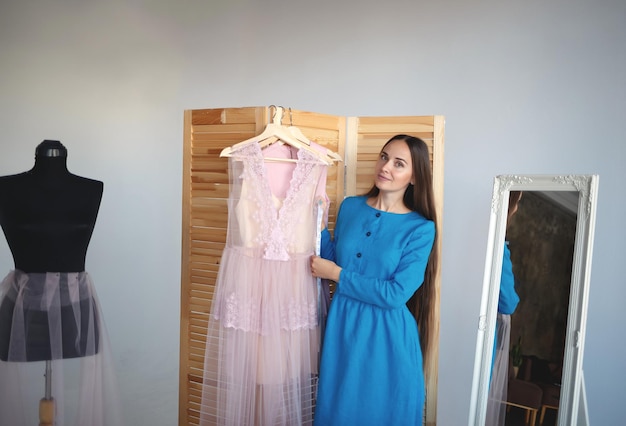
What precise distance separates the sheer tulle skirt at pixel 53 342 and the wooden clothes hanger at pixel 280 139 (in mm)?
877

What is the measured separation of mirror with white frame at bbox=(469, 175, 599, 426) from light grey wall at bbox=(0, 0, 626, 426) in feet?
2.29

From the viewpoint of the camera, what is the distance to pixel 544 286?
235 centimetres

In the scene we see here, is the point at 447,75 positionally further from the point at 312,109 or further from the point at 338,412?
the point at 338,412

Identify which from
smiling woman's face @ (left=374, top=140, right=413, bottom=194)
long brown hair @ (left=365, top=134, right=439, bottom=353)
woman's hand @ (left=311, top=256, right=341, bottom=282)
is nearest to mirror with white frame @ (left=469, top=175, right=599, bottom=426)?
long brown hair @ (left=365, top=134, right=439, bottom=353)

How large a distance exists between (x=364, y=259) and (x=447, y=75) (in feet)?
4.60

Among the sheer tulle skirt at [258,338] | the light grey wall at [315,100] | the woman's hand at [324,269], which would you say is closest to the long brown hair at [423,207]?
the woman's hand at [324,269]

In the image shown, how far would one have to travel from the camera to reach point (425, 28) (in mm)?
3293

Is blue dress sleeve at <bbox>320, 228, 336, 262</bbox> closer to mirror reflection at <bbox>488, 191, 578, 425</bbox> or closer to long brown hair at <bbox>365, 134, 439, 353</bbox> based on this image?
long brown hair at <bbox>365, 134, 439, 353</bbox>

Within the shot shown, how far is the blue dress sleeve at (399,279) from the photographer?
2.31 m

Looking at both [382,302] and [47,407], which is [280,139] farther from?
[47,407]

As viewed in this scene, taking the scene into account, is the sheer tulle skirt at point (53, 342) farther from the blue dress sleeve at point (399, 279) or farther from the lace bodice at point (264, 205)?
the blue dress sleeve at point (399, 279)

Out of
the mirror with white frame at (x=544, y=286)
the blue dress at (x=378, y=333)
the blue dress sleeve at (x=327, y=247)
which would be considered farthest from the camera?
the blue dress sleeve at (x=327, y=247)

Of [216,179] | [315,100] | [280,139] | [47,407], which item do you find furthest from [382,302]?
[315,100]

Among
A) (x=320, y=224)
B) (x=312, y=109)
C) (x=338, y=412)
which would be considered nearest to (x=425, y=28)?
(x=312, y=109)
